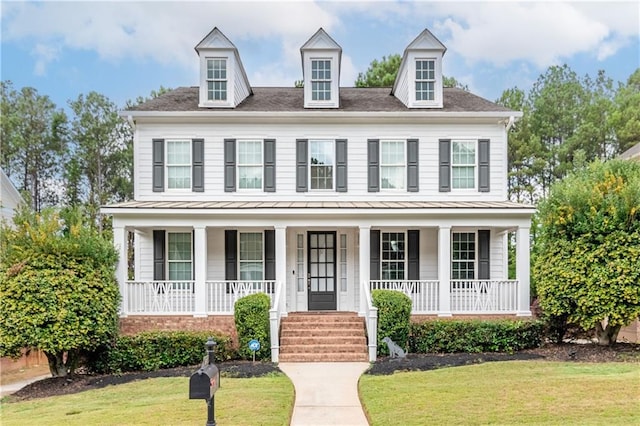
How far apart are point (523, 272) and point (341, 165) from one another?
599 centimetres

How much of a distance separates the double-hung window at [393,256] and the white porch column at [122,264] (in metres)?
7.33

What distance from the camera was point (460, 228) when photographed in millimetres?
15008

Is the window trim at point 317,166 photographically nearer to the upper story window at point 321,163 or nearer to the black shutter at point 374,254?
the upper story window at point 321,163

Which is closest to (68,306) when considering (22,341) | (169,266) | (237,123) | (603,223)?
(22,341)

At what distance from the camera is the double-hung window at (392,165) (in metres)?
15.1

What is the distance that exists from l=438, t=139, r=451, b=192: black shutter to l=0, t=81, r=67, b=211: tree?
80.8 ft

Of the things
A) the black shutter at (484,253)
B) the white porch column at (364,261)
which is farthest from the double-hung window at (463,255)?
the white porch column at (364,261)

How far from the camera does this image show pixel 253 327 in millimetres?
11812

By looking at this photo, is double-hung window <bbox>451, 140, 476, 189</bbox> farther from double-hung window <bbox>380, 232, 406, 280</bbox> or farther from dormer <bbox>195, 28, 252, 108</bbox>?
dormer <bbox>195, 28, 252, 108</bbox>

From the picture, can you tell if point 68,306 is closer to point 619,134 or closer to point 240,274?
point 240,274

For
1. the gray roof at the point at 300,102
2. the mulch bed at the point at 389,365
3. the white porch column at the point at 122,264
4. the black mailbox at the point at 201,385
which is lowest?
the mulch bed at the point at 389,365

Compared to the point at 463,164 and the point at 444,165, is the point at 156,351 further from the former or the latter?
the point at 463,164

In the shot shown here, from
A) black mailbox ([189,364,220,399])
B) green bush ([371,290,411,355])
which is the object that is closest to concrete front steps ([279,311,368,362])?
green bush ([371,290,411,355])

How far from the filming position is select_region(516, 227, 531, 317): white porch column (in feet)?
43.4
